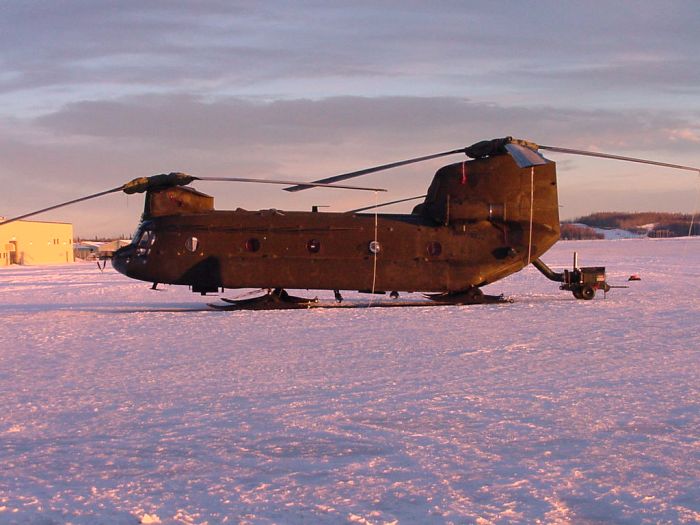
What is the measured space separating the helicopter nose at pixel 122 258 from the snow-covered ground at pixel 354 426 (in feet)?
16.6

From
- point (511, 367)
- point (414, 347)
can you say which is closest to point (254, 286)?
point (414, 347)

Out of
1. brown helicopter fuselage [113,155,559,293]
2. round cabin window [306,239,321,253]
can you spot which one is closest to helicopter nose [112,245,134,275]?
brown helicopter fuselage [113,155,559,293]

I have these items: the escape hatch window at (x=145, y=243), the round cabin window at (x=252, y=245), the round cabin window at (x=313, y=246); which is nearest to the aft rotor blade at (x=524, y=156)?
the round cabin window at (x=313, y=246)

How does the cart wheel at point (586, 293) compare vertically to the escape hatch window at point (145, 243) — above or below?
below

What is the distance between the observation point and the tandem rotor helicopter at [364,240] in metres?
18.8

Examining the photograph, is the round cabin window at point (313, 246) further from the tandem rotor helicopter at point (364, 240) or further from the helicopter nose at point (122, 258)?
the helicopter nose at point (122, 258)

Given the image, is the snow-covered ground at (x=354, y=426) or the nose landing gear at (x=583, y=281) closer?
the snow-covered ground at (x=354, y=426)

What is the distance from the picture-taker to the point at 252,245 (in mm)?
18828

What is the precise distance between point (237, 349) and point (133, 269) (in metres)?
7.96

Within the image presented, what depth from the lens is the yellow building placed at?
87.9 meters

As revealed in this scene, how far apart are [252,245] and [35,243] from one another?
268 ft

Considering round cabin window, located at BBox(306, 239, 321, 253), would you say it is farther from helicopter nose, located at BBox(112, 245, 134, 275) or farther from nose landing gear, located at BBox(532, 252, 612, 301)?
nose landing gear, located at BBox(532, 252, 612, 301)

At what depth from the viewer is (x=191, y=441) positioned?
6430mm

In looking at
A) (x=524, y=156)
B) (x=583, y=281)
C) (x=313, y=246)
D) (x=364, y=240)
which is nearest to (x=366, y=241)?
(x=364, y=240)
